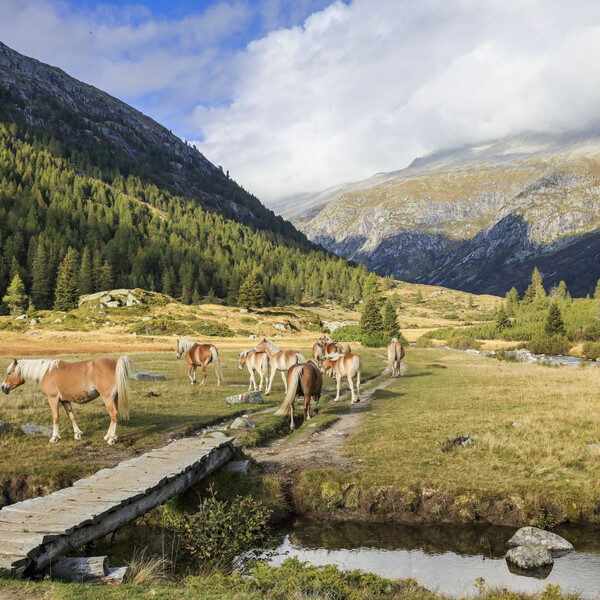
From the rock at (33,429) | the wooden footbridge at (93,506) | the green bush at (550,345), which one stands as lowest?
the green bush at (550,345)

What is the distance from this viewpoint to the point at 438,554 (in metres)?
10.3

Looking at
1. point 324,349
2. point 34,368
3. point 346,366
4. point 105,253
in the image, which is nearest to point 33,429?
point 34,368

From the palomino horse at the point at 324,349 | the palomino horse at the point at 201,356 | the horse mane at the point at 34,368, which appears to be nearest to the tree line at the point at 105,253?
the palomino horse at the point at 201,356

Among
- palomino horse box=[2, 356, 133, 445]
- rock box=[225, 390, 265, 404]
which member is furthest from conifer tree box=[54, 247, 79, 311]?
palomino horse box=[2, 356, 133, 445]

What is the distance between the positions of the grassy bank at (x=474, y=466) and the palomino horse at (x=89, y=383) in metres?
7.50

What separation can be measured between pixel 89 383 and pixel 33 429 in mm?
4226

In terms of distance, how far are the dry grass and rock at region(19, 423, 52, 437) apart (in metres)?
12.7

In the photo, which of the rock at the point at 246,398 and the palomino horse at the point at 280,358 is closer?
the rock at the point at 246,398

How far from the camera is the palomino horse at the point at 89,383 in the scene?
15461 millimetres

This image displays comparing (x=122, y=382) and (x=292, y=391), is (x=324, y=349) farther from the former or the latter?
(x=122, y=382)

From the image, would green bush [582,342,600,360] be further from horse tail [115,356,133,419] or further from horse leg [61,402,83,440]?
horse leg [61,402,83,440]

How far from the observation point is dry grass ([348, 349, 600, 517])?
1287 cm

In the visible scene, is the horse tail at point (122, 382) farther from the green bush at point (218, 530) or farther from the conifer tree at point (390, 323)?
the conifer tree at point (390, 323)

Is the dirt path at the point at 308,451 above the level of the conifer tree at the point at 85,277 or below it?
below
